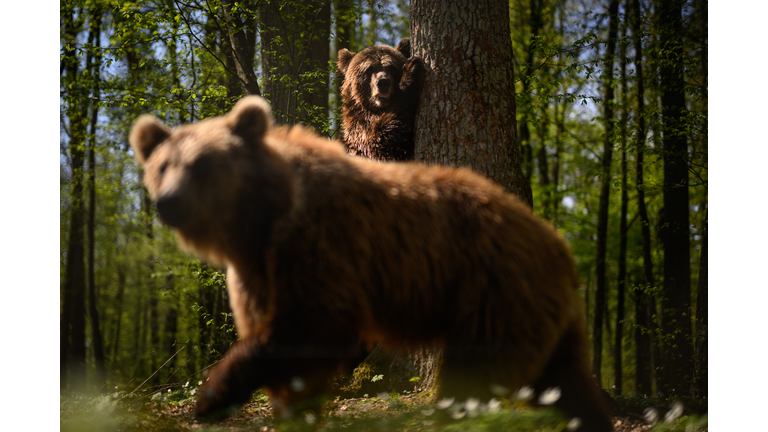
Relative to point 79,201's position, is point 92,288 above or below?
below

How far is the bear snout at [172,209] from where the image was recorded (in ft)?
6.15

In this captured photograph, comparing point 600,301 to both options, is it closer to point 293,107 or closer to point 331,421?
point 293,107

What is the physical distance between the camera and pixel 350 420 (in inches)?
88.4

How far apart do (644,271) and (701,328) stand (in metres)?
1.32

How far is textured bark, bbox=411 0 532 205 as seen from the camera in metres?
3.24

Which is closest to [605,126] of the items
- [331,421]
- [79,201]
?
[331,421]

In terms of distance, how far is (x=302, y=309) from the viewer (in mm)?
1899

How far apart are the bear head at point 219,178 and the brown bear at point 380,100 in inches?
69.0

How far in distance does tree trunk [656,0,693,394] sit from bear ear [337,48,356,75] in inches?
96.9

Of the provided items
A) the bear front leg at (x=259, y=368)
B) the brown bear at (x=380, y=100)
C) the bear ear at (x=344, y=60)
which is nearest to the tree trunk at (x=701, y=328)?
the brown bear at (x=380, y=100)

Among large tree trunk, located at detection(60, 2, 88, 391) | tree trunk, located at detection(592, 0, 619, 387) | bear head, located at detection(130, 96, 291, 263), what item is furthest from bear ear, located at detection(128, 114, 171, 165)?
tree trunk, located at detection(592, 0, 619, 387)

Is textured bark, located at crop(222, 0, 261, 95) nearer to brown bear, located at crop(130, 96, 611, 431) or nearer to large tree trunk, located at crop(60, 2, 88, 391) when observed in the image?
large tree trunk, located at crop(60, 2, 88, 391)

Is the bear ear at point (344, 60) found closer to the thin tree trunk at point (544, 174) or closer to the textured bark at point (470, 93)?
the textured bark at point (470, 93)

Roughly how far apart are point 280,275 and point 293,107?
2243mm
